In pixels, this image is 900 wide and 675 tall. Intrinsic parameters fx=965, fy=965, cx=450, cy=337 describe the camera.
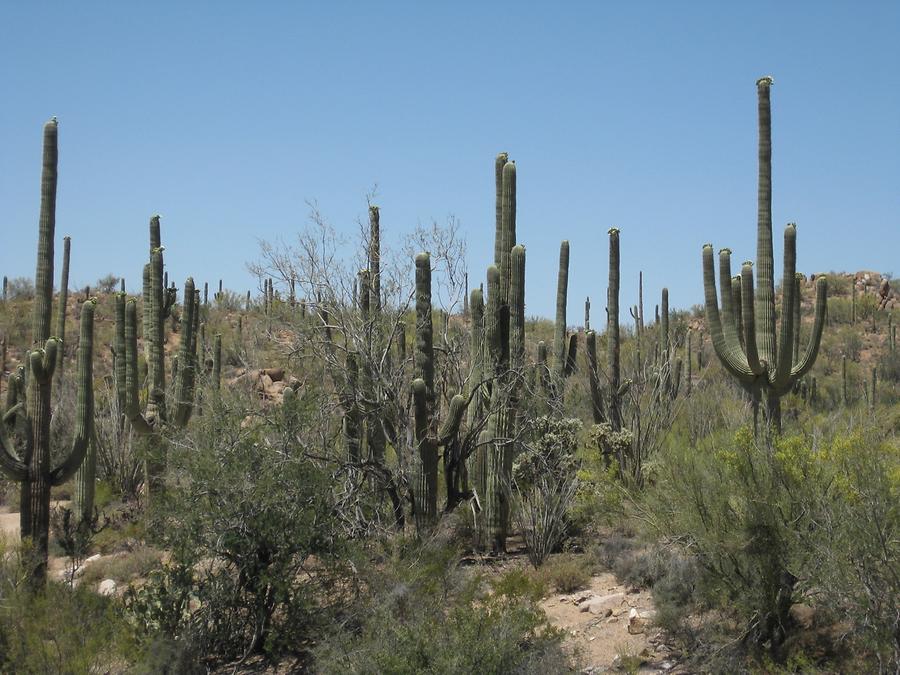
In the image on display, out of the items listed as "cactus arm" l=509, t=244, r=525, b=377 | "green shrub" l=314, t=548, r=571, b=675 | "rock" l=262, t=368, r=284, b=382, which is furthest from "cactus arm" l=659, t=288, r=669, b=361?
"rock" l=262, t=368, r=284, b=382

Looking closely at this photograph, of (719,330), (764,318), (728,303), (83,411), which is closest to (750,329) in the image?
(764,318)

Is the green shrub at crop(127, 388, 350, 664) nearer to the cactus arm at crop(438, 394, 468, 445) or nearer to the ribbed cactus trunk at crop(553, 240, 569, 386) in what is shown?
the cactus arm at crop(438, 394, 468, 445)

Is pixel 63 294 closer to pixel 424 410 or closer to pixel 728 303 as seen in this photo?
pixel 424 410

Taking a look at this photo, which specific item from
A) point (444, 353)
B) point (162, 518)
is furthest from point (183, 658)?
point (444, 353)

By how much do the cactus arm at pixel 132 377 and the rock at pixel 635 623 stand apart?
30.1ft

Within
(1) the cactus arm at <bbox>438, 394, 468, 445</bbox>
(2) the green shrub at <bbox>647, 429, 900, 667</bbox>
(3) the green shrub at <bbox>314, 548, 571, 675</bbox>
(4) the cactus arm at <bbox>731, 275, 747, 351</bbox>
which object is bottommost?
(3) the green shrub at <bbox>314, 548, 571, 675</bbox>

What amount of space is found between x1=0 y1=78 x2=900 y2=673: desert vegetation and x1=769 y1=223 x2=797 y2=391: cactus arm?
5 cm

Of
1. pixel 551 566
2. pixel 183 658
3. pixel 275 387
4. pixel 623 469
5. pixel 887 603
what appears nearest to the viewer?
pixel 887 603

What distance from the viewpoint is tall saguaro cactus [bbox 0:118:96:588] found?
11594mm

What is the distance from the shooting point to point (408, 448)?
13.0 m

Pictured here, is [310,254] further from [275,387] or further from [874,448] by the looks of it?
[275,387]

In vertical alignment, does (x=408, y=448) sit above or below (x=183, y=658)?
above

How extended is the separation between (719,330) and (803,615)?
5.48 metres

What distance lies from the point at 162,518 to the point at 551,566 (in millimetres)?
4996
